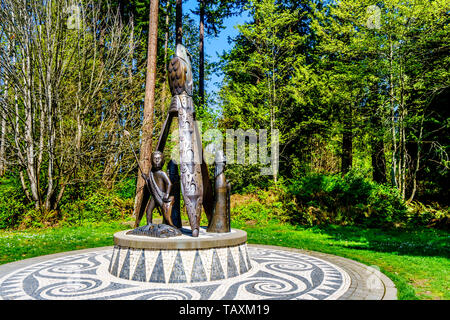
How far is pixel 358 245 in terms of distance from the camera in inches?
400

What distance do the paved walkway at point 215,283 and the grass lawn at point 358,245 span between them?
23.2 inches

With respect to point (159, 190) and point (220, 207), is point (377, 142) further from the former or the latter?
point (159, 190)

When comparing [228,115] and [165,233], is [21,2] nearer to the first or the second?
[228,115]

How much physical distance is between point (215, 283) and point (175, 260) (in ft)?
2.59

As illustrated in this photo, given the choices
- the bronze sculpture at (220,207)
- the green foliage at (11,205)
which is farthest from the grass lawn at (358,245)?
the bronze sculpture at (220,207)

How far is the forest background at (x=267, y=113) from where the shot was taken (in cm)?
1336

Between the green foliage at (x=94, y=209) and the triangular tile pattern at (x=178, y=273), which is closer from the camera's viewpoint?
the triangular tile pattern at (x=178, y=273)

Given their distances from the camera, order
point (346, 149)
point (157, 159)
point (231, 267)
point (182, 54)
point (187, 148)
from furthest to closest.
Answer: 1. point (346, 149)
2. point (182, 54)
3. point (157, 159)
4. point (187, 148)
5. point (231, 267)

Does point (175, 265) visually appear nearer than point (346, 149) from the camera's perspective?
Yes

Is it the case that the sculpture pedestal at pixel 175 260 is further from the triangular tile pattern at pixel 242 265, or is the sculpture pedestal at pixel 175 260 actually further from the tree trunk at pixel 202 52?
the tree trunk at pixel 202 52

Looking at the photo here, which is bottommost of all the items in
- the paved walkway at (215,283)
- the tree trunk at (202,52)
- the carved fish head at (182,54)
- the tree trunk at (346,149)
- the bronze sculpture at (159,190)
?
the paved walkway at (215,283)

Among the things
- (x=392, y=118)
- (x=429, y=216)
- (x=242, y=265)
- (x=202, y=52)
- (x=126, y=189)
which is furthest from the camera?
(x=202, y=52)

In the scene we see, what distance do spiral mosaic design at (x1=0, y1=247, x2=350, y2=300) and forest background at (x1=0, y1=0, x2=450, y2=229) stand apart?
322 inches

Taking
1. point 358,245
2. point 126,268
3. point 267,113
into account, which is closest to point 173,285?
point 126,268
